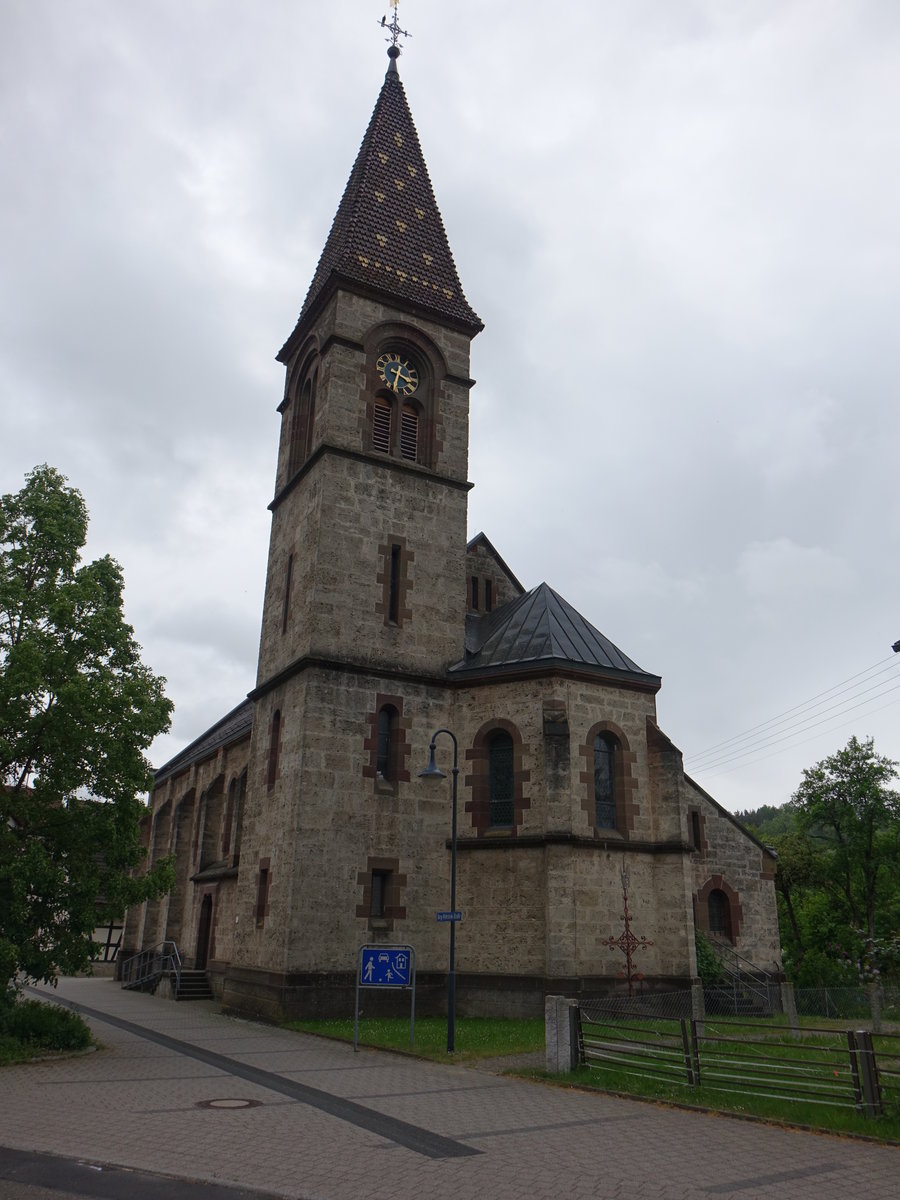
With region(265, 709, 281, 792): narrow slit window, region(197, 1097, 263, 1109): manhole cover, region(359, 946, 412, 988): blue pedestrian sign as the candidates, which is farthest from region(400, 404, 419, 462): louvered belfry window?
region(197, 1097, 263, 1109): manhole cover

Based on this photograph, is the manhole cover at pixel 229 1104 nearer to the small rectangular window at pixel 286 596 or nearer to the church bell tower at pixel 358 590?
the church bell tower at pixel 358 590

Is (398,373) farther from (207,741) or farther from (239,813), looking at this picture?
(207,741)

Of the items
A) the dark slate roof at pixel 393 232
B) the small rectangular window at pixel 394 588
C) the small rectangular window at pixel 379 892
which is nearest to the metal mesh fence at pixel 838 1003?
the small rectangular window at pixel 379 892

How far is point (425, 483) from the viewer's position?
25500 millimetres

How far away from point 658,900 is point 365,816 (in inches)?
291

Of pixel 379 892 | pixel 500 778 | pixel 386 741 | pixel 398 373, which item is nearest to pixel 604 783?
pixel 500 778

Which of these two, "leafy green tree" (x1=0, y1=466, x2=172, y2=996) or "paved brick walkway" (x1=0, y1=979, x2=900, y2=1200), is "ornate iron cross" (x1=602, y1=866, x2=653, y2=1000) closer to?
"paved brick walkway" (x1=0, y1=979, x2=900, y2=1200)

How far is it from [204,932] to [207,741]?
523 inches

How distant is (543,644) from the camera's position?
2316 centimetres

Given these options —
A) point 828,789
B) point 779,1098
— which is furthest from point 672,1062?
point 828,789

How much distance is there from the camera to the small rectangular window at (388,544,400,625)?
2386cm

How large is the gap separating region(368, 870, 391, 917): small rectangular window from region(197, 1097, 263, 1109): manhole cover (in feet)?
32.9

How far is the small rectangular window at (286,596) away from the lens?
24531mm

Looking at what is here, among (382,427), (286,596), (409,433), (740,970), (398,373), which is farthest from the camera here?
(398,373)
